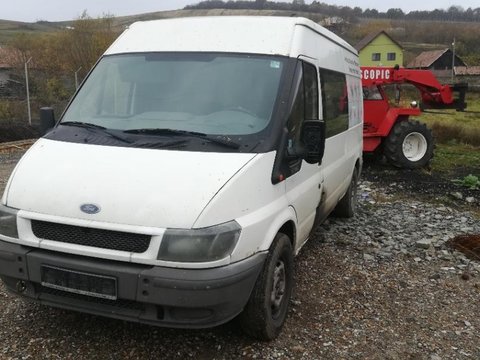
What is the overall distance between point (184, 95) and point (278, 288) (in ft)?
5.33

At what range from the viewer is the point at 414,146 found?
11.8 metres

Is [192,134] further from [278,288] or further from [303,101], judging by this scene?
[278,288]

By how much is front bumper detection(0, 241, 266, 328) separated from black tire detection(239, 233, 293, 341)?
0.65 feet

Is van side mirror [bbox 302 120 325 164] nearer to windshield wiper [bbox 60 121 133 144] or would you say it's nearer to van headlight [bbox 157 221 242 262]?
van headlight [bbox 157 221 242 262]

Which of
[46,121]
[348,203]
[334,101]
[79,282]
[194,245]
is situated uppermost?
[334,101]

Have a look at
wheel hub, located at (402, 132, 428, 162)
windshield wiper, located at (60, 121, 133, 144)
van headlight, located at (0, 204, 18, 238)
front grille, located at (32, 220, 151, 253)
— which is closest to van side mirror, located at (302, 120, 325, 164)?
windshield wiper, located at (60, 121, 133, 144)

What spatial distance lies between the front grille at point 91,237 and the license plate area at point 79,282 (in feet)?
0.60

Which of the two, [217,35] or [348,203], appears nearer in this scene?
[217,35]

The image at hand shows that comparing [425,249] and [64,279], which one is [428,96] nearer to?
[425,249]

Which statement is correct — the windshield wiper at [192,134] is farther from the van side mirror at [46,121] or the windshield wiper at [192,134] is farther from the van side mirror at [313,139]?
the van side mirror at [46,121]

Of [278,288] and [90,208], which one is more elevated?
[90,208]

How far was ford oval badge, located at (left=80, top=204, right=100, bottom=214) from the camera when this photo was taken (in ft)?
10.2

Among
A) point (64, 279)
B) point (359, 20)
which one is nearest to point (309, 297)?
point (64, 279)

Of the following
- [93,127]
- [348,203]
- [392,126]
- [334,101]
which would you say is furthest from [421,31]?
[93,127]
